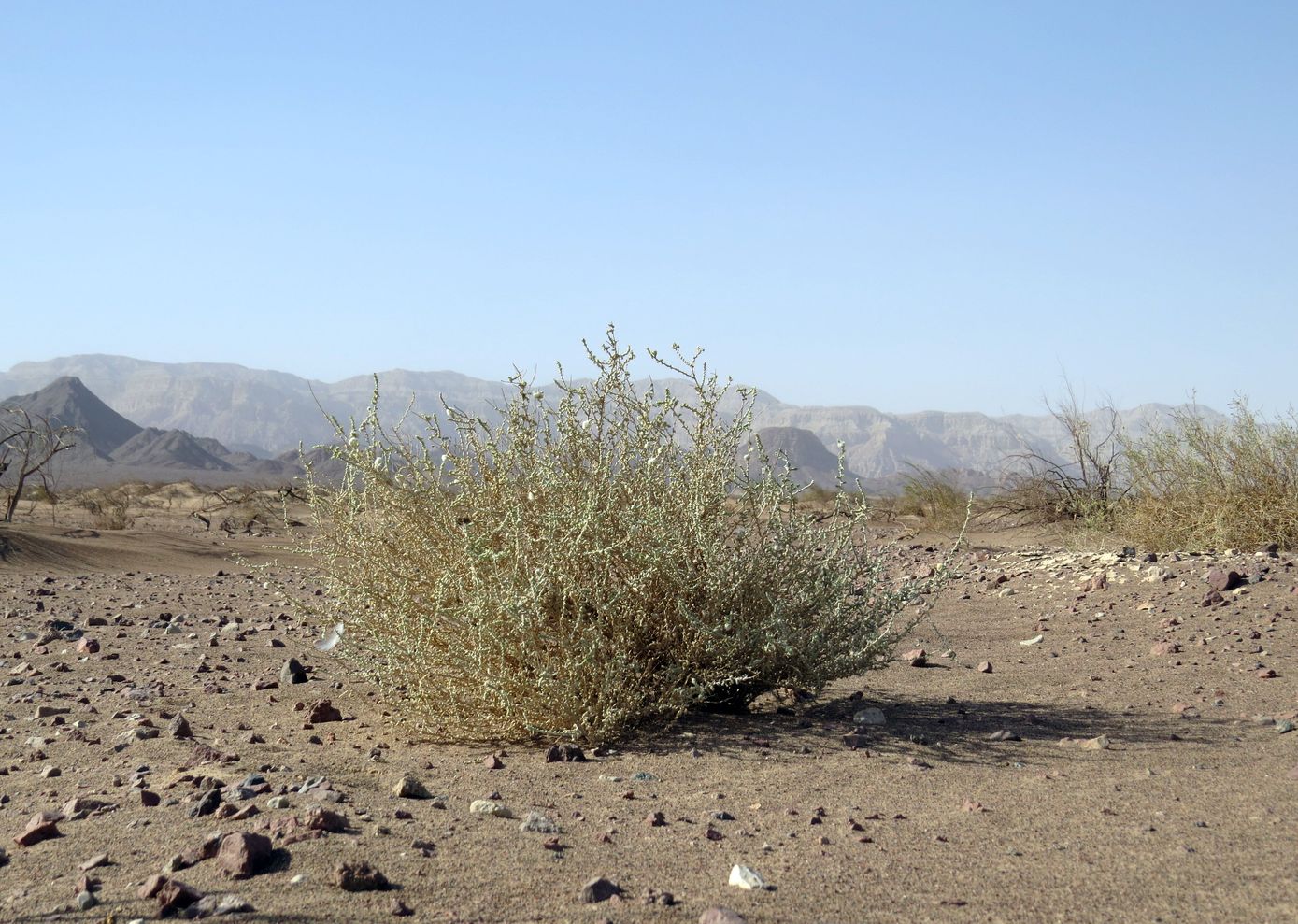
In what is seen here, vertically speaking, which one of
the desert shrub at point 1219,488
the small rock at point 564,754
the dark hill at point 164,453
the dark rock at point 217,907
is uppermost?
the desert shrub at point 1219,488

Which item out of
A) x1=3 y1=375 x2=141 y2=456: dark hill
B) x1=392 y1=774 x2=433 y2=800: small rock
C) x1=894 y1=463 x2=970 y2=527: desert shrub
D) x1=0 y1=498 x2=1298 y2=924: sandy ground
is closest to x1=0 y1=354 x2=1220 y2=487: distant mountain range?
x1=3 y1=375 x2=141 y2=456: dark hill

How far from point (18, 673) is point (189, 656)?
2.90ft

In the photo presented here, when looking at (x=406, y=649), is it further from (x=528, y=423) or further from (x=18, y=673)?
(x=18, y=673)

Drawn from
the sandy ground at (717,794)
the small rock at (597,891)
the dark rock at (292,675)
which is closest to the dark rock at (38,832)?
the sandy ground at (717,794)

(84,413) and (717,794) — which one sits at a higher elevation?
(84,413)

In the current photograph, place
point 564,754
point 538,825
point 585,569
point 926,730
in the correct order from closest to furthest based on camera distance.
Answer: point 538,825
point 564,754
point 585,569
point 926,730

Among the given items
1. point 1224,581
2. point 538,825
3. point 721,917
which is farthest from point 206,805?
point 1224,581

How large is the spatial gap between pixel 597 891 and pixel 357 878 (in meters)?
0.58

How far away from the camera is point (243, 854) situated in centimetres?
272

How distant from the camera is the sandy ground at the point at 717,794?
8.79 ft

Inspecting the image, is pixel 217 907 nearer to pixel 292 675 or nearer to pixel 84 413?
pixel 292 675

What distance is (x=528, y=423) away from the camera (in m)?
4.49

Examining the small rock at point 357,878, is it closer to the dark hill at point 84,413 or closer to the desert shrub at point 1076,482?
the desert shrub at point 1076,482

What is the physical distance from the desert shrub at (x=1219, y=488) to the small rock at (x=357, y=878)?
9.43 metres
